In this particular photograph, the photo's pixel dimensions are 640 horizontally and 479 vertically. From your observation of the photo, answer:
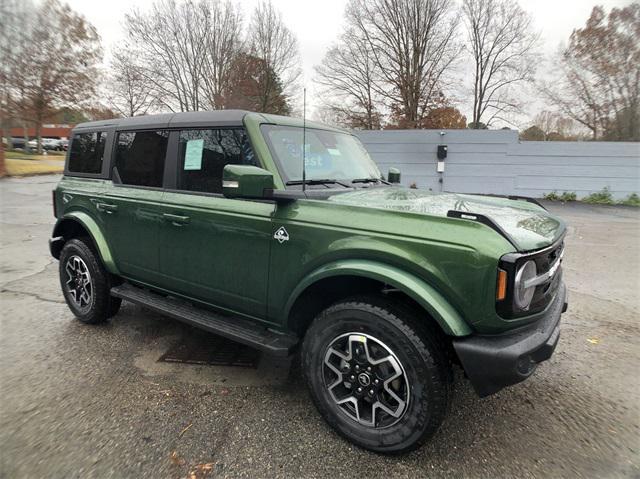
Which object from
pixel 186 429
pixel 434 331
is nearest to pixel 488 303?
pixel 434 331

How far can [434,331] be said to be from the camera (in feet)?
6.95

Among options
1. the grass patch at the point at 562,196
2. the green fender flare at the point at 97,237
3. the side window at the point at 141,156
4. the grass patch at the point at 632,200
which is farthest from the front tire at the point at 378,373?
the grass patch at the point at 632,200

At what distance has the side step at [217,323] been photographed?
2.51 m

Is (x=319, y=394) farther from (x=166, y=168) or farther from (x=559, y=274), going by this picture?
(x=166, y=168)

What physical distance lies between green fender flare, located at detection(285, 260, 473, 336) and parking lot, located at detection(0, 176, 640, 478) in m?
0.85

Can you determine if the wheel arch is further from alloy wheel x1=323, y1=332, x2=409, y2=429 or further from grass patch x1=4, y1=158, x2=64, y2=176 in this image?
grass patch x1=4, y1=158, x2=64, y2=176

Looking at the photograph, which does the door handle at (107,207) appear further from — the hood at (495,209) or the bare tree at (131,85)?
the bare tree at (131,85)

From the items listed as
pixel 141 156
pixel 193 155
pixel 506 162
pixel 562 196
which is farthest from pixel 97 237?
pixel 562 196

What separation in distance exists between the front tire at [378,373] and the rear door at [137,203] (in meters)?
1.69

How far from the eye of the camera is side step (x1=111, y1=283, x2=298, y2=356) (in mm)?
2506

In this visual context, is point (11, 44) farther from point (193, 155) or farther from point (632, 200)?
point (632, 200)

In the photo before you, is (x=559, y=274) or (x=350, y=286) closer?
(x=350, y=286)

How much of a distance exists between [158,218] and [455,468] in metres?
2.68

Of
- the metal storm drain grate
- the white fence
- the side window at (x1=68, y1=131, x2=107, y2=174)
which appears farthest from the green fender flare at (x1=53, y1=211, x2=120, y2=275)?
the white fence
